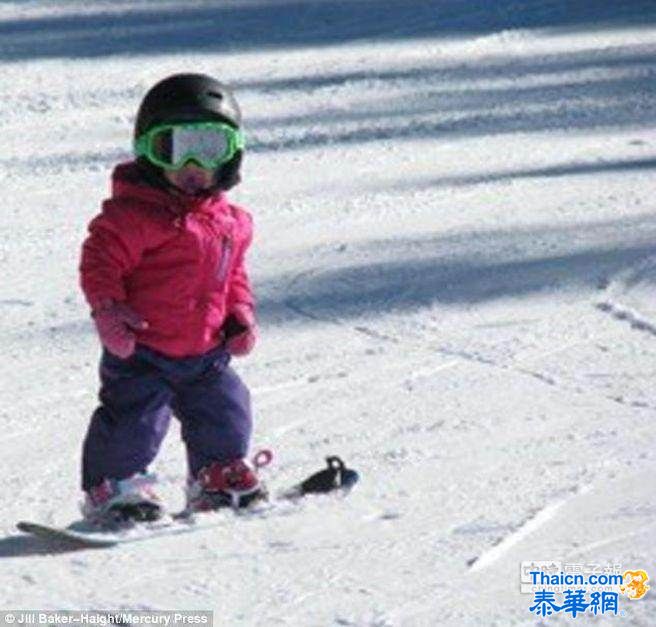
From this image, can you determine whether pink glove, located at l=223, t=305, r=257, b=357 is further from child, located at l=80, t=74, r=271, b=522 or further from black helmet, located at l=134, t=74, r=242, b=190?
black helmet, located at l=134, t=74, r=242, b=190

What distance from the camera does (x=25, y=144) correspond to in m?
11.8

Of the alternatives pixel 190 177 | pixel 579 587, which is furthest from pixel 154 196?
pixel 579 587

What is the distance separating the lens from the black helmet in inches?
234

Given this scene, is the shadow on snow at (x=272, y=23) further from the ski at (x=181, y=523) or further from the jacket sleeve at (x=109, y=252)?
the jacket sleeve at (x=109, y=252)

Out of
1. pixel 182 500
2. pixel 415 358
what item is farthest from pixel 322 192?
pixel 182 500

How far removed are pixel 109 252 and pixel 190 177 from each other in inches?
11.0

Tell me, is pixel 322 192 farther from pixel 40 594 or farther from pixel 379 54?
pixel 40 594

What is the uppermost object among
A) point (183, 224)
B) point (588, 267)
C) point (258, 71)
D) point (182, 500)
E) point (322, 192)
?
point (258, 71)

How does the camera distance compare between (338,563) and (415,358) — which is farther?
(415,358)

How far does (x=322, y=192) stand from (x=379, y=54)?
4214mm

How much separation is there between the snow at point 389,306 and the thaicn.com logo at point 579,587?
0.05 metres

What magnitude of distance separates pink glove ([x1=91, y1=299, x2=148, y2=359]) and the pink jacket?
2 cm

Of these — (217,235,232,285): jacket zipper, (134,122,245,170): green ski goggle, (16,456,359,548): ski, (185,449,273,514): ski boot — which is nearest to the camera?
(16,456,359,548): ski

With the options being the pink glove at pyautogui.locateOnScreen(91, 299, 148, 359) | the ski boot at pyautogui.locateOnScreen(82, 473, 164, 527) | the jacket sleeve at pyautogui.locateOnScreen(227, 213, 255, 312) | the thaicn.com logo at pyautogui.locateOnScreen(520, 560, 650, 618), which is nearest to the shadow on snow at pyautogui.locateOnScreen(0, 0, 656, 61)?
the jacket sleeve at pyautogui.locateOnScreen(227, 213, 255, 312)
